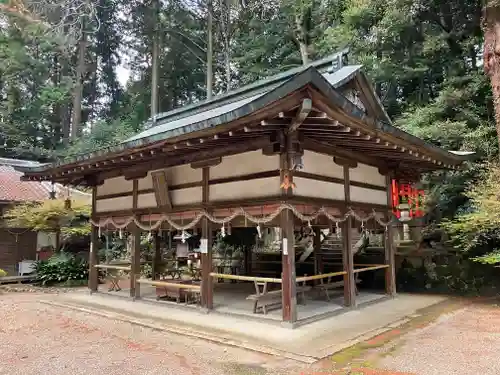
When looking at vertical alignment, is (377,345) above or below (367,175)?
below

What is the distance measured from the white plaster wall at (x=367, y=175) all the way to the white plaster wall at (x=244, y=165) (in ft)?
7.50

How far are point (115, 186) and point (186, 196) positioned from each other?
9.33 feet

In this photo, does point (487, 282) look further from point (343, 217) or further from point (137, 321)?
point (137, 321)

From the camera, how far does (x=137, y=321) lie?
6.89 m

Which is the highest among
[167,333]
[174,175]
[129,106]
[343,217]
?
[129,106]

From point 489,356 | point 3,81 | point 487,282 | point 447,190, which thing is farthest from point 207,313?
point 3,81

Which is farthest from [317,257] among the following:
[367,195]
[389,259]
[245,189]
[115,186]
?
[115,186]

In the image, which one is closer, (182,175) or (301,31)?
(182,175)

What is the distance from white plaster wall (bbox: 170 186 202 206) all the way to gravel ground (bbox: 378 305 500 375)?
4336 mm

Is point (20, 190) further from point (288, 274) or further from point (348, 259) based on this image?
point (348, 259)

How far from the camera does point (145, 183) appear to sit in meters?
8.84

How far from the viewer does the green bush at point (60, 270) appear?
12516mm

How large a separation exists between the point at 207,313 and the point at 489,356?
15.1 ft

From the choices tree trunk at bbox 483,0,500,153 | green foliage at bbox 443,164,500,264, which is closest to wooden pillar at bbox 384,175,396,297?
green foliage at bbox 443,164,500,264
